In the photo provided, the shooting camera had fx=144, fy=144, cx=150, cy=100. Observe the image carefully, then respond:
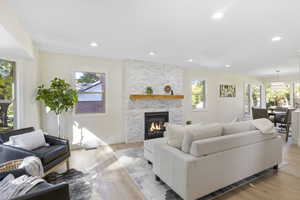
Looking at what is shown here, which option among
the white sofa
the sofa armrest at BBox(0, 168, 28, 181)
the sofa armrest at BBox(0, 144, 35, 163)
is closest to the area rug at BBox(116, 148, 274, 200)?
the white sofa

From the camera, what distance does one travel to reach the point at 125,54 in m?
3.85

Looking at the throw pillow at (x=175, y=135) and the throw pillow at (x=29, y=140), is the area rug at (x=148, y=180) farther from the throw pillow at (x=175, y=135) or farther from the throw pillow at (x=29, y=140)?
the throw pillow at (x=29, y=140)

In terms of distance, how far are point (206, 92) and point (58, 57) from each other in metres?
5.29

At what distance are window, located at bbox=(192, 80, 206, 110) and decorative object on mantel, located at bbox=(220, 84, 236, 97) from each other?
0.99 metres

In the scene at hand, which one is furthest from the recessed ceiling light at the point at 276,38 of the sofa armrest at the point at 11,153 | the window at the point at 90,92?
the sofa armrest at the point at 11,153

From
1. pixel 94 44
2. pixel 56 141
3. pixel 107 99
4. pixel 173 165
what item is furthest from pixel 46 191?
pixel 107 99

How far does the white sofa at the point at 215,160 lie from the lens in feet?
5.72

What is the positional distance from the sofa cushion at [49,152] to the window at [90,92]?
5.22ft

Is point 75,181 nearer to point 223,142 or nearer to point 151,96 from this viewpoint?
point 223,142

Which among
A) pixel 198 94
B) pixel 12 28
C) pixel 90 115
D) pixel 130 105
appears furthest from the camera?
pixel 198 94

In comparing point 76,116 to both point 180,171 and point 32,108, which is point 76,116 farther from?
point 180,171

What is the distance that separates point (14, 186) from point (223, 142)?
87.9 inches

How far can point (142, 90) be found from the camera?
4.56 m

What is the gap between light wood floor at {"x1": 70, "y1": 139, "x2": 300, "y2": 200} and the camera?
6.51ft
